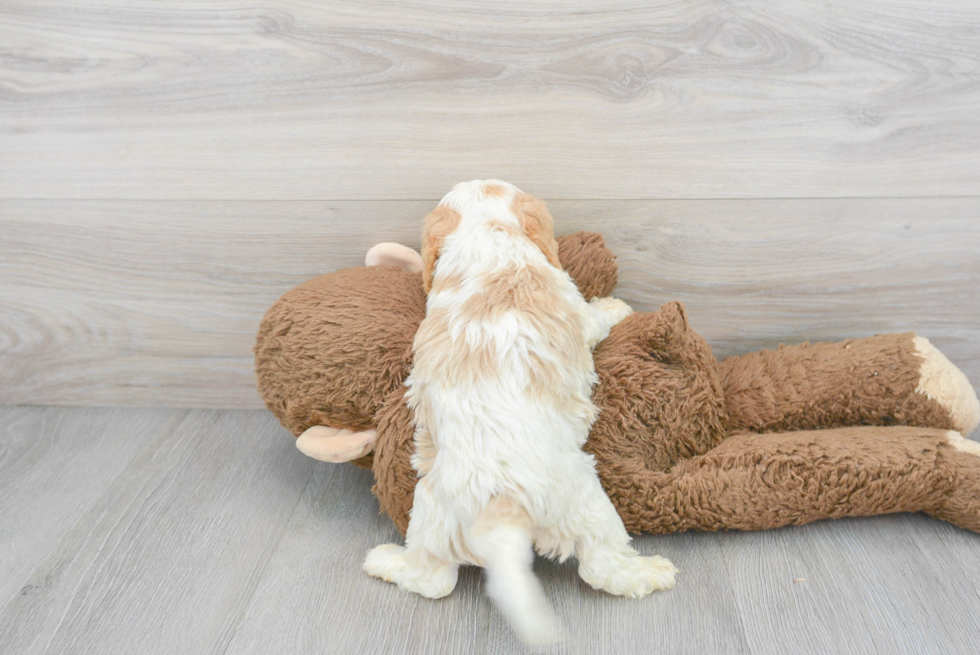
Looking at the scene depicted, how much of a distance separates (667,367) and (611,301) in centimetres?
14

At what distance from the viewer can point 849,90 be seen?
1034 mm

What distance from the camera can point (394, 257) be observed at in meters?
1.10

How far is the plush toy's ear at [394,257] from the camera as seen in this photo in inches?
43.0

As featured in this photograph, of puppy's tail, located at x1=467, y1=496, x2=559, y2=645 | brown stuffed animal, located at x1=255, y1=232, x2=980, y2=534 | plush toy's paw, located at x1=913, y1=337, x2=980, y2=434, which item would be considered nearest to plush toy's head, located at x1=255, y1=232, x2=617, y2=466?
brown stuffed animal, located at x1=255, y1=232, x2=980, y2=534

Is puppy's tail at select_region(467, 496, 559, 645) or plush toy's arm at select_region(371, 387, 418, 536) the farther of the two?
plush toy's arm at select_region(371, 387, 418, 536)

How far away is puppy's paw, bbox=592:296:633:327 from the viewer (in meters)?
1.02

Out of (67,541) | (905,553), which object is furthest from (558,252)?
(67,541)

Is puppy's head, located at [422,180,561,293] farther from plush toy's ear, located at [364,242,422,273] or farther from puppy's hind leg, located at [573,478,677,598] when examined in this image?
puppy's hind leg, located at [573,478,677,598]

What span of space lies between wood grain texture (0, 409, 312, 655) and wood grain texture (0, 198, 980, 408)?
16 cm

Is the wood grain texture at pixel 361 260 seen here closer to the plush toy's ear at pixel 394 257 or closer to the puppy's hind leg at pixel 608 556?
the plush toy's ear at pixel 394 257

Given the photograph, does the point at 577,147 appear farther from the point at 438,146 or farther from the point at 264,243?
the point at 264,243

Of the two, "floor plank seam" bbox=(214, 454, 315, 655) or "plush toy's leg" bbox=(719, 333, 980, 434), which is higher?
"plush toy's leg" bbox=(719, 333, 980, 434)

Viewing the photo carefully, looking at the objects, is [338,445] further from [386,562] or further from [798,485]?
[798,485]

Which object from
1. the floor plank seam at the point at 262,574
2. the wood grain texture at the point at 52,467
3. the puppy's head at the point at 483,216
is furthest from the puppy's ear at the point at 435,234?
the wood grain texture at the point at 52,467
